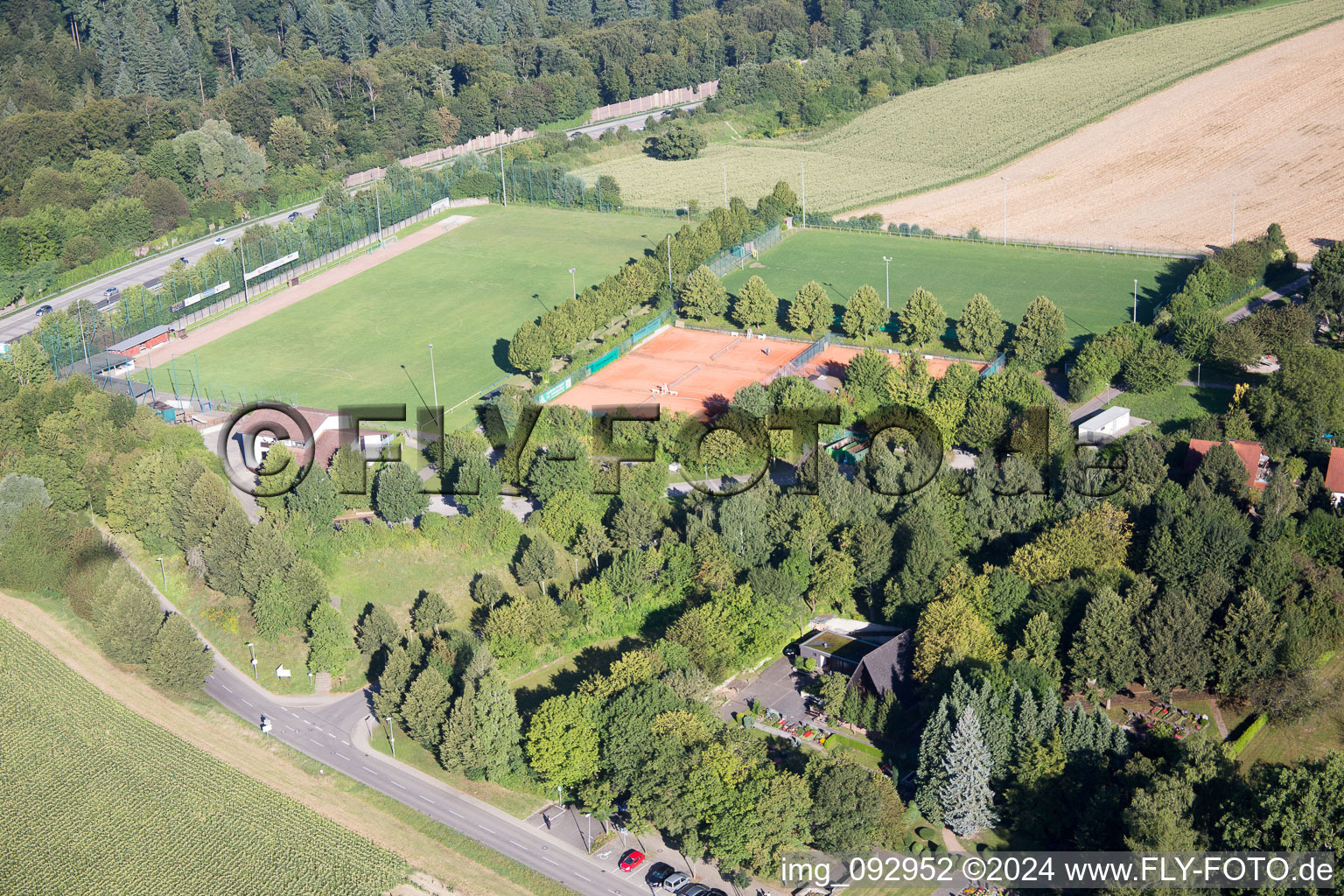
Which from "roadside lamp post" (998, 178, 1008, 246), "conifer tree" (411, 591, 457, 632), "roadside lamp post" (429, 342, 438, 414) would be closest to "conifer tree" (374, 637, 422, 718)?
"conifer tree" (411, 591, 457, 632)

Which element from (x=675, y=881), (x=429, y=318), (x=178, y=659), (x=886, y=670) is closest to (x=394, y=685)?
(x=178, y=659)

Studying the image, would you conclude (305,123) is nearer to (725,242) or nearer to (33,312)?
(33,312)

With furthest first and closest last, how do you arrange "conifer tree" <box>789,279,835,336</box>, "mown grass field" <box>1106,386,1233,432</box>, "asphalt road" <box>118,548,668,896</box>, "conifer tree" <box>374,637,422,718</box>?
1. "conifer tree" <box>789,279,835,336</box>
2. "mown grass field" <box>1106,386,1233,432</box>
3. "conifer tree" <box>374,637,422,718</box>
4. "asphalt road" <box>118,548,668,896</box>

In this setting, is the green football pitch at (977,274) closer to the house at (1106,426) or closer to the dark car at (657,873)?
the house at (1106,426)

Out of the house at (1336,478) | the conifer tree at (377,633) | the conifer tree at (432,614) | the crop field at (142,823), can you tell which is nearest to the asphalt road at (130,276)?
the crop field at (142,823)

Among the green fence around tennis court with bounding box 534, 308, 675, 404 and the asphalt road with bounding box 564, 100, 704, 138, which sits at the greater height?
the asphalt road with bounding box 564, 100, 704, 138

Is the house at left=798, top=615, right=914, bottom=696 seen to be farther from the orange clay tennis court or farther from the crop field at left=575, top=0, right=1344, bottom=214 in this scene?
the crop field at left=575, top=0, right=1344, bottom=214
